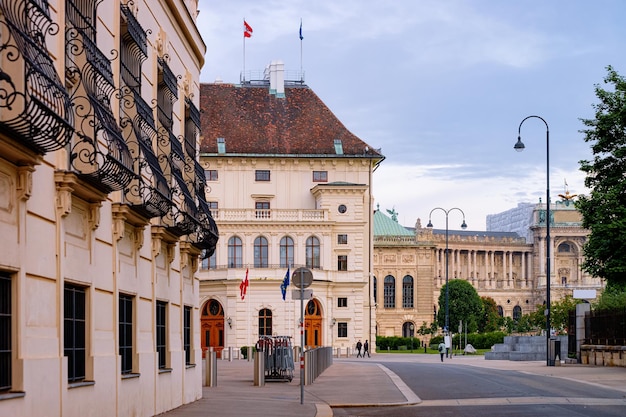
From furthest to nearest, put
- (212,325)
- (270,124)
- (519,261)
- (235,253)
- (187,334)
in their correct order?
(519,261) < (270,124) < (235,253) < (212,325) < (187,334)

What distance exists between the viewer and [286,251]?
83375mm

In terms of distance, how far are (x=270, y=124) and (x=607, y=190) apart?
46.6m

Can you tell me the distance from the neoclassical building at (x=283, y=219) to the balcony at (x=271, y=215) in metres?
0.07

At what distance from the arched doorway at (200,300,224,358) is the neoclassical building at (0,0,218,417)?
190ft

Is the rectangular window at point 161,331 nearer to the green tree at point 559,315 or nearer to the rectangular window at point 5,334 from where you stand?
the rectangular window at point 5,334

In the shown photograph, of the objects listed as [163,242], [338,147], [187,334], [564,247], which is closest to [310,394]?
[187,334]

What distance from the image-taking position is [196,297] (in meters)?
27.3

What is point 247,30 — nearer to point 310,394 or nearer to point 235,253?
point 235,253

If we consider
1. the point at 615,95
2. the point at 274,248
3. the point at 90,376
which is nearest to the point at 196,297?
the point at 90,376

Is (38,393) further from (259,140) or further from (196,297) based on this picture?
(259,140)

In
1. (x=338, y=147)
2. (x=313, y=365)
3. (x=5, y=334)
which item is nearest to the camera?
(x=5, y=334)

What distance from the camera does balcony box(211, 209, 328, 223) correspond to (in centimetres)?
8338

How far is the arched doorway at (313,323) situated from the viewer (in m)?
83.1

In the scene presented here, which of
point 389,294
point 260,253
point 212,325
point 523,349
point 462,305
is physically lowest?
point 523,349
